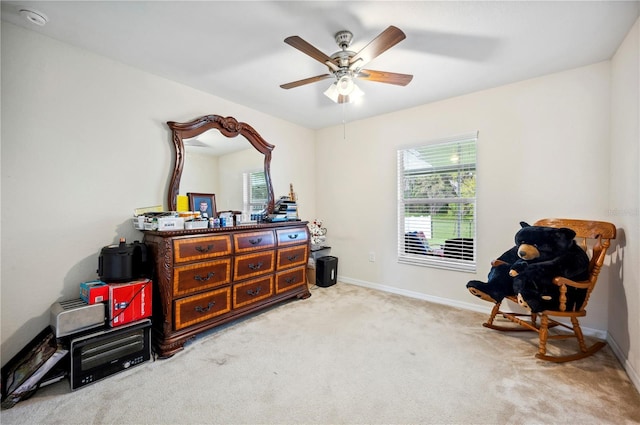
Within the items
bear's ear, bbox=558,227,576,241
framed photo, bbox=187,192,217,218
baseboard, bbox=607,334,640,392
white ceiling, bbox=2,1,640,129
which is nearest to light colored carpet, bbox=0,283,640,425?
baseboard, bbox=607,334,640,392

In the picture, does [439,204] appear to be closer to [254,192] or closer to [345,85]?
[345,85]

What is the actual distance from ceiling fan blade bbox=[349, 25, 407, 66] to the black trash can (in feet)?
8.47

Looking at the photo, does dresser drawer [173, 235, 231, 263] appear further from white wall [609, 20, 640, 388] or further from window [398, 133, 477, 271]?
white wall [609, 20, 640, 388]

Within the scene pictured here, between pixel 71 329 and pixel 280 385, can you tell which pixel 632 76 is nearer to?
pixel 280 385

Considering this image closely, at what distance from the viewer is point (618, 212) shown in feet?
6.86

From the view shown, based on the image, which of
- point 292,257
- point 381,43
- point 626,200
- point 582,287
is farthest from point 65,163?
point 626,200

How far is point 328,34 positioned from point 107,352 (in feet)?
8.74

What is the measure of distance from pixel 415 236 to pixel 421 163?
36.0 inches

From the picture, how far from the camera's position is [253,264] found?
2676 mm

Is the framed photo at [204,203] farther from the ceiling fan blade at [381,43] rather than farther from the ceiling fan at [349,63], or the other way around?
the ceiling fan blade at [381,43]

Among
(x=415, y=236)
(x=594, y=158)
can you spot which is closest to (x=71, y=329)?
(x=415, y=236)

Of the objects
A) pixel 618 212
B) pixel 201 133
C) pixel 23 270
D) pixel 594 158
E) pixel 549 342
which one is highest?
pixel 201 133

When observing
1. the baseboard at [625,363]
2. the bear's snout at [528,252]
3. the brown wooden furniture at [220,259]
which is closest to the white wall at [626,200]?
the baseboard at [625,363]

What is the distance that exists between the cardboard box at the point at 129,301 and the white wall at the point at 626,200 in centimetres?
330
